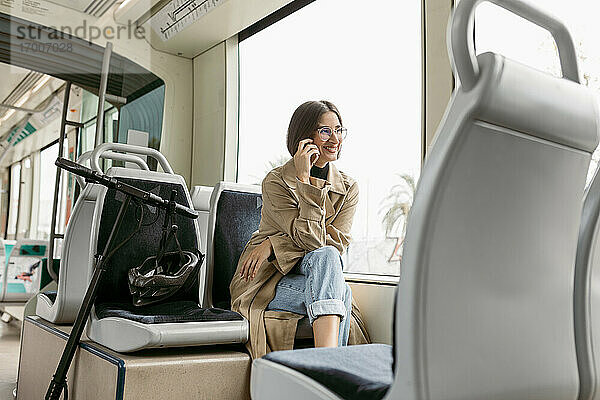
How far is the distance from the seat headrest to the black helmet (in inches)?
55.8

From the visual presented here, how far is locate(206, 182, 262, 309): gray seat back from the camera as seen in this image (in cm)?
230

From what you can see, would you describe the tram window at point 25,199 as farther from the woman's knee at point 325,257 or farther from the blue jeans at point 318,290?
the woman's knee at point 325,257

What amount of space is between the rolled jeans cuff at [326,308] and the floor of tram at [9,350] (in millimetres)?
1624

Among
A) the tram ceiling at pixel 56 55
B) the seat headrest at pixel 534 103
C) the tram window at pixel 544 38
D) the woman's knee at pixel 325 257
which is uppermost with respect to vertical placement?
the tram ceiling at pixel 56 55

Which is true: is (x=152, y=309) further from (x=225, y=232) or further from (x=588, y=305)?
(x=588, y=305)

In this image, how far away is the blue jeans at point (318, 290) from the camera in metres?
1.69

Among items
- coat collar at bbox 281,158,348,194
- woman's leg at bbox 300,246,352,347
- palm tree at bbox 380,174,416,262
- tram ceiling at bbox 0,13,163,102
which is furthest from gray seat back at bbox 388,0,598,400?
tram ceiling at bbox 0,13,163,102

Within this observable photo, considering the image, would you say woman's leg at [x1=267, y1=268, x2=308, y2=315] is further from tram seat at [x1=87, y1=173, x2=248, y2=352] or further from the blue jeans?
tram seat at [x1=87, y1=173, x2=248, y2=352]

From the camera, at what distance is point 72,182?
2775 millimetres

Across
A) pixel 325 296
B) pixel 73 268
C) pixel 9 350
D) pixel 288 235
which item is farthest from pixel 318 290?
pixel 9 350

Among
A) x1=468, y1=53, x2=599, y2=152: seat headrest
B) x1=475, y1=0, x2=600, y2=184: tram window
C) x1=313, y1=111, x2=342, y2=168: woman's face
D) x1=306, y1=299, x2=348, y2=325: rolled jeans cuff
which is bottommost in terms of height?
x1=306, y1=299, x2=348, y2=325: rolled jeans cuff

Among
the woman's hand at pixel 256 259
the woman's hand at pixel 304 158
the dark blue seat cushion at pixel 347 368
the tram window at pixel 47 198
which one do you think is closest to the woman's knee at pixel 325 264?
the woman's hand at pixel 256 259

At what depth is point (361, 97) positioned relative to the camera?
270 cm

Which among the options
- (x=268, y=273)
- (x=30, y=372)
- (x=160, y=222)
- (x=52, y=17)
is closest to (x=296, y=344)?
(x=268, y=273)
